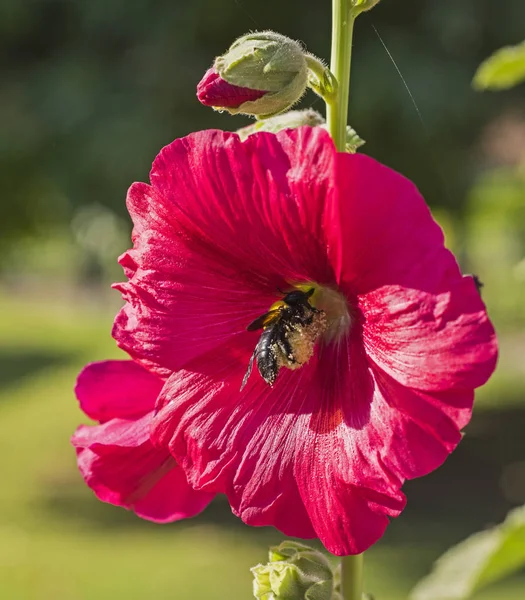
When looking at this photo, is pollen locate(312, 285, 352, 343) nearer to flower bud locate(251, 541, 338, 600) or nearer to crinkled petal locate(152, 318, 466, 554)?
crinkled petal locate(152, 318, 466, 554)

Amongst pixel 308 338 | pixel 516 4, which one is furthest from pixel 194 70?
pixel 308 338

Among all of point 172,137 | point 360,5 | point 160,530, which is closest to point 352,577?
point 360,5

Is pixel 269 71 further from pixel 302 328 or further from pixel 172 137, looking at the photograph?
pixel 172 137

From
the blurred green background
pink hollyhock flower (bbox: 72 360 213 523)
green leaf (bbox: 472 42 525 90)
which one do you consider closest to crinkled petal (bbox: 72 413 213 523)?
pink hollyhock flower (bbox: 72 360 213 523)

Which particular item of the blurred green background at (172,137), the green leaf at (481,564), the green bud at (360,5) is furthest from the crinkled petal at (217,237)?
the blurred green background at (172,137)

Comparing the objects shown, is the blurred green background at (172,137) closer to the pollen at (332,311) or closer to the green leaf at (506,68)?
the green leaf at (506,68)

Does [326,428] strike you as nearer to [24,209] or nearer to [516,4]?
[516,4]
